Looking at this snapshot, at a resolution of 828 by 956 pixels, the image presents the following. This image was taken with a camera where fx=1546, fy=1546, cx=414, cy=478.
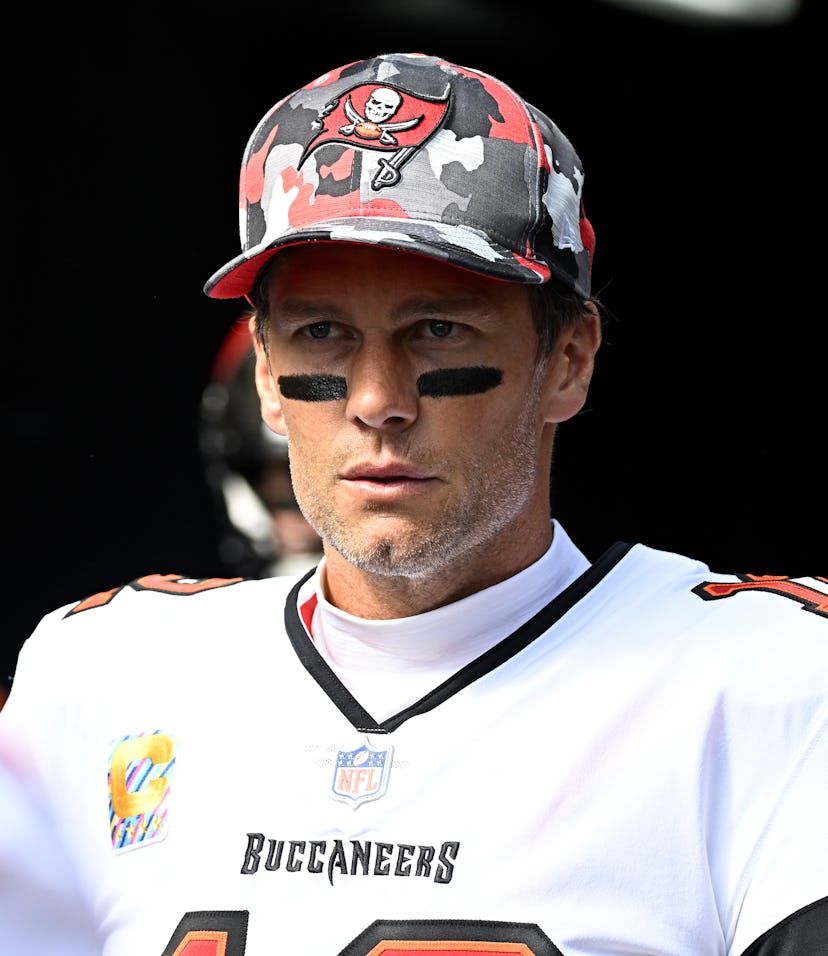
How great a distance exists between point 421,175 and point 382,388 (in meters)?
0.25

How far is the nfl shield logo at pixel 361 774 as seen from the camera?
1.75 metres

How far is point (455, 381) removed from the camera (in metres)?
1.78

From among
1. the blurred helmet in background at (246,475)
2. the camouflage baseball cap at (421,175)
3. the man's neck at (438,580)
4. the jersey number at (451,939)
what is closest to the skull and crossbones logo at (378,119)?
the camouflage baseball cap at (421,175)

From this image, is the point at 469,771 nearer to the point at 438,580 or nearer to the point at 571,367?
the point at 438,580

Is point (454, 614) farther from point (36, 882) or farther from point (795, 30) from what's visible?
point (795, 30)

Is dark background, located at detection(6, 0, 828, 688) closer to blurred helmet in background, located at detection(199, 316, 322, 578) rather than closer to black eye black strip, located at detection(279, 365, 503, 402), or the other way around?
blurred helmet in background, located at detection(199, 316, 322, 578)

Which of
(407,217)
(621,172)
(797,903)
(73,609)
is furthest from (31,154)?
(797,903)

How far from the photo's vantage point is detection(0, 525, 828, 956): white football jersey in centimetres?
160

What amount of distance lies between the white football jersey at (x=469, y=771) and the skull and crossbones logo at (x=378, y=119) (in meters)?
0.55

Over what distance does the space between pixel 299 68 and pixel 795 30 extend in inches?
55.3

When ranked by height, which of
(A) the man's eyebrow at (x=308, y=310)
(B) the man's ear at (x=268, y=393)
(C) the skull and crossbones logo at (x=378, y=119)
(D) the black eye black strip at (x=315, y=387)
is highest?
(C) the skull and crossbones logo at (x=378, y=119)

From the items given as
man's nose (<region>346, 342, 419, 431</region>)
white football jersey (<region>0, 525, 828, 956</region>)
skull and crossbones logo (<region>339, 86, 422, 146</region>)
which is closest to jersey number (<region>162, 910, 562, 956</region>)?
white football jersey (<region>0, 525, 828, 956</region>)

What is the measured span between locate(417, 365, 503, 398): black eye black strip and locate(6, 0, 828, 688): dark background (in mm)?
2676

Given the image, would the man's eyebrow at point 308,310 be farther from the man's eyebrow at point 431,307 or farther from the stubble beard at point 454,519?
the stubble beard at point 454,519
